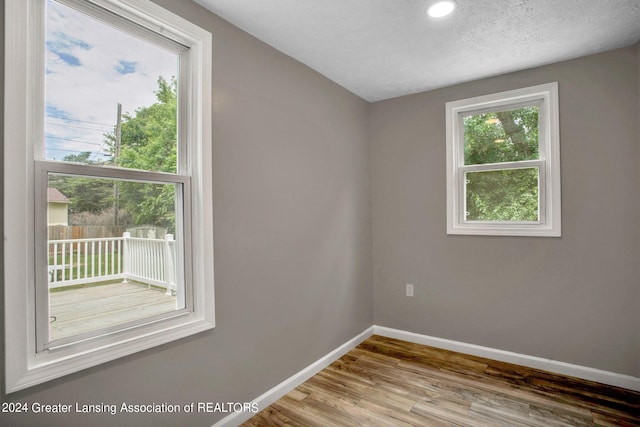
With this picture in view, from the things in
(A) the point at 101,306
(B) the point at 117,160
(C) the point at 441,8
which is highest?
(C) the point at 441,8

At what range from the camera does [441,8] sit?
1925mm

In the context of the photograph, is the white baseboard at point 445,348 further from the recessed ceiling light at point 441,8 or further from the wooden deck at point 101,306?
the recessed ceiling light at point 441,8

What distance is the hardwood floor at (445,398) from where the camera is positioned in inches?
82.7

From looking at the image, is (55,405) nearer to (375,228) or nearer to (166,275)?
(166,275)

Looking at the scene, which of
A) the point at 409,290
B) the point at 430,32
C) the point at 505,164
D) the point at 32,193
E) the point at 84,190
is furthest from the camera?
the point at 409,290

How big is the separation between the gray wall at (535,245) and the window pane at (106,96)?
2288 millimetres

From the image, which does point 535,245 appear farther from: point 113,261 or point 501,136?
point 113,261

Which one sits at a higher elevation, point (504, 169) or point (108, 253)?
point (504, 169)

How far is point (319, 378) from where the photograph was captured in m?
2.66

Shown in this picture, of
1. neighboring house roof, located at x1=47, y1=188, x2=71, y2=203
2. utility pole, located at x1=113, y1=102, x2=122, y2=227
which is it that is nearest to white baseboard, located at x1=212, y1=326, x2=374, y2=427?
utility pole, located at x1=113, y1=102, x2=122, y2=227

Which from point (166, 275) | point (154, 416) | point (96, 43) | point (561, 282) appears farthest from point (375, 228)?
point (96, 43)

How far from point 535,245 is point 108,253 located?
3.02 metres

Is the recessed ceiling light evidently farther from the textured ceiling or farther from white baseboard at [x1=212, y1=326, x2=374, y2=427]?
white baseboard at [x1=212, y1=326, x2=374, y2=427]

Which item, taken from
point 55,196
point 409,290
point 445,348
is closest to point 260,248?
point 55,196
